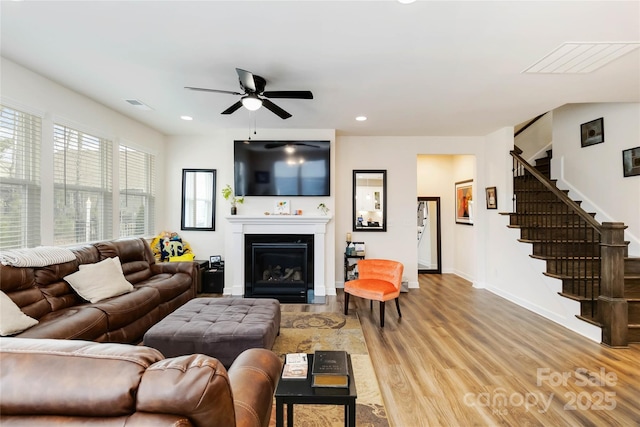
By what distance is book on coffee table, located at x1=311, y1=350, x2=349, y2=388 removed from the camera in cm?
135

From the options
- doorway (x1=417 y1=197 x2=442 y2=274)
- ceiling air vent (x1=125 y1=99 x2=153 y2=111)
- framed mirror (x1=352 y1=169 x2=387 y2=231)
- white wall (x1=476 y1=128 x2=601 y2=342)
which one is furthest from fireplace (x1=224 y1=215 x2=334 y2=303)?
doorway (x1=417 y1=197 x2=442 y2=274)

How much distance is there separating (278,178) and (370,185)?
1.69 metres

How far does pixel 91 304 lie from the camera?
273 cm

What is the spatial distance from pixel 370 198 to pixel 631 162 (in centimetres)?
344

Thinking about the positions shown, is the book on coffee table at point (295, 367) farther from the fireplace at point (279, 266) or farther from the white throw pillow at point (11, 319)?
the fireplace at point (279, 266)

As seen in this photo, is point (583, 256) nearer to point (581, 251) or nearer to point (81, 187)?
point (581, 251)

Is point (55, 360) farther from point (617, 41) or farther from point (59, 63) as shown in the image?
point (617, 41)

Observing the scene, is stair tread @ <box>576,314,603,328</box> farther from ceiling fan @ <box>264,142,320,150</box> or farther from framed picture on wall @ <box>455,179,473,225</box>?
ceiling fan @ <box>264,142,320,150</box>

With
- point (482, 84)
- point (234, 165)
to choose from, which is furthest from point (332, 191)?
point (482, 84)

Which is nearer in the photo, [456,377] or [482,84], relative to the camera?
[456,377]

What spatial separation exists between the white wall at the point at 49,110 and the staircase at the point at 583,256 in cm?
585

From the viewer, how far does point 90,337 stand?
2.37 m

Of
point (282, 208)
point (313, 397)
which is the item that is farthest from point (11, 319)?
point (282, 208)

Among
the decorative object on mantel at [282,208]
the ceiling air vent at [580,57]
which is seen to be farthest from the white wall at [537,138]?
the decorative object on mantel at [282,208]
